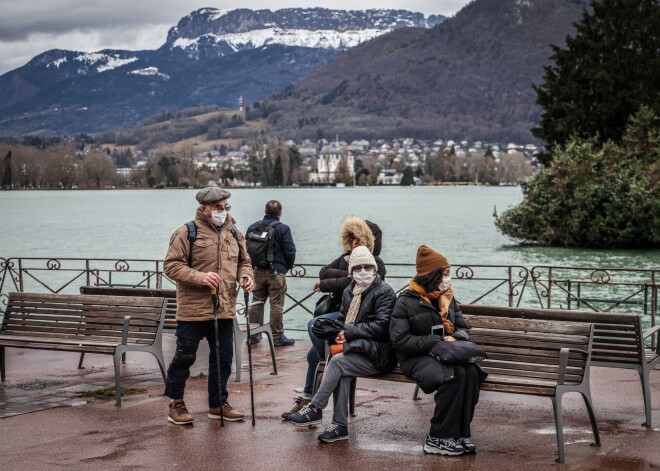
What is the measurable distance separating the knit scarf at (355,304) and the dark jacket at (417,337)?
1.51ft

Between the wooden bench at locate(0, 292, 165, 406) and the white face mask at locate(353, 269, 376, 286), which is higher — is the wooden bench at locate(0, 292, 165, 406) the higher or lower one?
the lower one

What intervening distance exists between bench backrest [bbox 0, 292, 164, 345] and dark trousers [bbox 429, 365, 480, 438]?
3.31 m

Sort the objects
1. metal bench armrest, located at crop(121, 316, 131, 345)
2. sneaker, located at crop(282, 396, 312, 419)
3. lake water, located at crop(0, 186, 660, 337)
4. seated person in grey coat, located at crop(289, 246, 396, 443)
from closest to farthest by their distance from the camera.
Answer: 1. seated person in grey coat, located at crop(289, 246, 396, 443)
2. sneaker, located at crop(282, 396, 312, 419)
3. metal bench armrest, located at crop(121, 316, 131, 345)
4. lake water, located at crop(0, 186, 660, 337)

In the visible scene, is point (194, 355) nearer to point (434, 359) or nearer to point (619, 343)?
point (434, 359)

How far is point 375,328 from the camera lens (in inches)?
298

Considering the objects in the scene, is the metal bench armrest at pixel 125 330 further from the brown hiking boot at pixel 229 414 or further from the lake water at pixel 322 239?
the lake water at pixel 322 239

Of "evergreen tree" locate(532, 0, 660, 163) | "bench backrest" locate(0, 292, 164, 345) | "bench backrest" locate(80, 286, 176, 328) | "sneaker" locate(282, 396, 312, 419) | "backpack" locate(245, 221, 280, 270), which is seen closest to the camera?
"sneaker" locate(282, 396, 312, 419)

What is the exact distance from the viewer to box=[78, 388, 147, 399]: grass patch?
9.23 meters

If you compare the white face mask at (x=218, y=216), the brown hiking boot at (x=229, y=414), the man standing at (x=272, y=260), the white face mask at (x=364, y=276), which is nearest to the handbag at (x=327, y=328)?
the white face mask at (x=364, y=276)

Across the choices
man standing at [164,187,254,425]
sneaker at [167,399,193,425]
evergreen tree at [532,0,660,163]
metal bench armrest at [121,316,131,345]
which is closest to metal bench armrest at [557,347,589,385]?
man standing at [164,187,254,425]

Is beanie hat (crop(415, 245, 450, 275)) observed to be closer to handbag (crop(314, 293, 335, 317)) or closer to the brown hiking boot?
handbag (crop(314, 293, 335, 317))

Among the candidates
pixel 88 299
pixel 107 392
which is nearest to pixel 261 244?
pixel 88 299

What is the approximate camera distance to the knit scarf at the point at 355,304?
7754 millimetres

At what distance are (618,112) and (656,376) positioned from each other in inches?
1457
